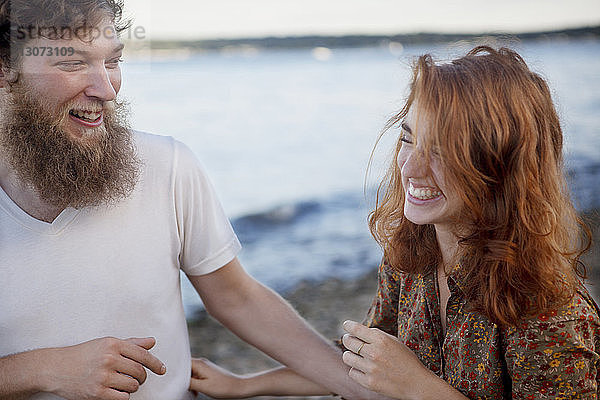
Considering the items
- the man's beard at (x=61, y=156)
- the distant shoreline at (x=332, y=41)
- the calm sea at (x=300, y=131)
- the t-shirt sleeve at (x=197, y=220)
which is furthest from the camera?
the distant shoreline at (x=332, y=41)

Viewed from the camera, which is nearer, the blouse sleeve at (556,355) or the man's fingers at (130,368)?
the blouse sleeve at (556,355)

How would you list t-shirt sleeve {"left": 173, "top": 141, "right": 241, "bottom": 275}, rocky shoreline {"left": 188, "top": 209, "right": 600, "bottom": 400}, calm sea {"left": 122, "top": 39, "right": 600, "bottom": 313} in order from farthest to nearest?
calm sea {"left": 122, "top": 39, "right": 600, "bottom": 313} < rocky shoreline {"left": 188, "top": 209, "right": 600, "bottom": 400} < t-shirt sleeve {"left": 173, "top": 141, "right": 241, "bottom": 275}

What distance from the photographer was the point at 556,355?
5.15 ft

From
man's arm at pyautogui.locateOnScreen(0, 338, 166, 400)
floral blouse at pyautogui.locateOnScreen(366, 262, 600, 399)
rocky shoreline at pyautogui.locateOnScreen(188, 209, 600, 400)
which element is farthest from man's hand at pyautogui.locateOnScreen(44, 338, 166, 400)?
rocky shoreline at pyautogui.locateOnScreen(188, 209, 600, 400)

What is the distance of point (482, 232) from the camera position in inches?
68.0

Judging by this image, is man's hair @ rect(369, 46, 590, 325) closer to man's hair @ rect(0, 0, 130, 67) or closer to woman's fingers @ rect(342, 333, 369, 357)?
woman's fingers @ rect(342, 333, 369, 357)

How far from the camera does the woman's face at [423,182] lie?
1.67 metres

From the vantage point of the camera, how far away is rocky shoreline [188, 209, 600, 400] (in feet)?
16.9

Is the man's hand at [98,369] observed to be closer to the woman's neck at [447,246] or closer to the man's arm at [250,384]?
the man's arm at [250,384]

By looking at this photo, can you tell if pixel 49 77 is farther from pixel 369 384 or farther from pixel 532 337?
pixel 532 337

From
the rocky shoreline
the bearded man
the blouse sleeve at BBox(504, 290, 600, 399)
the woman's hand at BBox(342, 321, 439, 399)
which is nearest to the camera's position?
the blouse sleeve at BBox(504, 290, 600, 399)

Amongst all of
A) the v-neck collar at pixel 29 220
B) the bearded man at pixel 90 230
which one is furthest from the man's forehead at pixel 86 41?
the v-neck collar at pixel 29 220

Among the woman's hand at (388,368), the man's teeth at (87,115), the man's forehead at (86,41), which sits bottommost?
the woman's hand at (388,368)

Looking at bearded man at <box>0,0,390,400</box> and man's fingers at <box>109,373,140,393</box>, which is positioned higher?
bearded man at <box>0,0,390,400</box>
